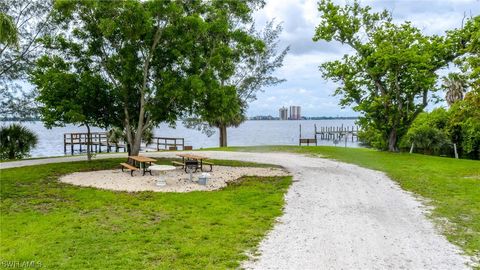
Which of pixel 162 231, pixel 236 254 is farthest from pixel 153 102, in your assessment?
pixel 236 254

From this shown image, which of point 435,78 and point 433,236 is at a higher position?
point 435,78

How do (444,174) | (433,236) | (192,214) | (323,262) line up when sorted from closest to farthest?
(323,262), (433,236), (192,214), (444,174)

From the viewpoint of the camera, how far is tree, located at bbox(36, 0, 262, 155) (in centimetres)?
1511

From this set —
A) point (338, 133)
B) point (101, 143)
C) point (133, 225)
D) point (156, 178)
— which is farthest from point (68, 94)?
point (338, 133)

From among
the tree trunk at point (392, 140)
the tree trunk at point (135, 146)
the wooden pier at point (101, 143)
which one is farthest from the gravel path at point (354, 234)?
the wooden pier at point (101, 143)

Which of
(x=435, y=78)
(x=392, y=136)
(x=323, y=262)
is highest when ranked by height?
(x=435, y=78)

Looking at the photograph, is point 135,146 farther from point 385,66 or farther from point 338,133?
point 338,133

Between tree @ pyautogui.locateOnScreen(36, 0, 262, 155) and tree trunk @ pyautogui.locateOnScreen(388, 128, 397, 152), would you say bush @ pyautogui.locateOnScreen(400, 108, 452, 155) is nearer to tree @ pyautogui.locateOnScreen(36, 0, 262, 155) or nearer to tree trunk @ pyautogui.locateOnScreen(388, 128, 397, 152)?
tree trunk @ pyautogui.locateOnScreen(388, 128, 397, 152)

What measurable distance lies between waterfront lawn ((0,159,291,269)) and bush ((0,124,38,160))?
12085mm

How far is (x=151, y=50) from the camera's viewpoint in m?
16.1

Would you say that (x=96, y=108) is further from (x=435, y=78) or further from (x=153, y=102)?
(x=435, y=78)

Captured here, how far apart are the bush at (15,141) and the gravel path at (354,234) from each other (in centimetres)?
1874

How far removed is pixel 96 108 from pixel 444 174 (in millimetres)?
15001

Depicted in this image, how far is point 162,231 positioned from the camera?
743cm
